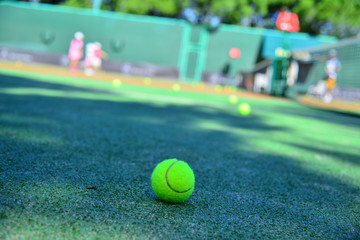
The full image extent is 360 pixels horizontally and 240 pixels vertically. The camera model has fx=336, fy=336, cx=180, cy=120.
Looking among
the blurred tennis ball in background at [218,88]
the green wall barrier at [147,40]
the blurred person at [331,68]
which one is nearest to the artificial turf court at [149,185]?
the blurred person at [331,68]

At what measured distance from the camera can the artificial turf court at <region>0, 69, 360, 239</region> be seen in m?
1.55

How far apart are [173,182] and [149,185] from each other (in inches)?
15.0

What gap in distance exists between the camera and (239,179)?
8.14 feet

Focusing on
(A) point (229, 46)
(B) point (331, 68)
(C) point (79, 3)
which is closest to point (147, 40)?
(A) point (229, 46)

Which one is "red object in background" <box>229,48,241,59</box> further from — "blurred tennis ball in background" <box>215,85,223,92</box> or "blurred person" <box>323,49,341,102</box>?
"blurred person" <box>323,49,341,102</box>

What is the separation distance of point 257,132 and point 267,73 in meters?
13.7

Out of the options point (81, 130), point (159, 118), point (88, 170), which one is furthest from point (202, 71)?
point (88, 170)

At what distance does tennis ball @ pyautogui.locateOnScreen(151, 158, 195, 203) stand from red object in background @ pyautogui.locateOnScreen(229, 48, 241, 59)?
17858 mm

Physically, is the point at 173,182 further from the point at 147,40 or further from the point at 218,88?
the point at 147,40

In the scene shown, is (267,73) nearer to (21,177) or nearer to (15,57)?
(15,57)

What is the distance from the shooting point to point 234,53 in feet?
62.5

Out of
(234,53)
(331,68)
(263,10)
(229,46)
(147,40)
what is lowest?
(331,68)

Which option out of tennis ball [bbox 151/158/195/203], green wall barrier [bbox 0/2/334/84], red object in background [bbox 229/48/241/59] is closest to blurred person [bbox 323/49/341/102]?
green wall barrier [bbox 0/2/334/84]

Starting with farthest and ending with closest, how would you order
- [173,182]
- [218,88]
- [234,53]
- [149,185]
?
[234,53] < [218,88] < [149,185] < [173,182]
